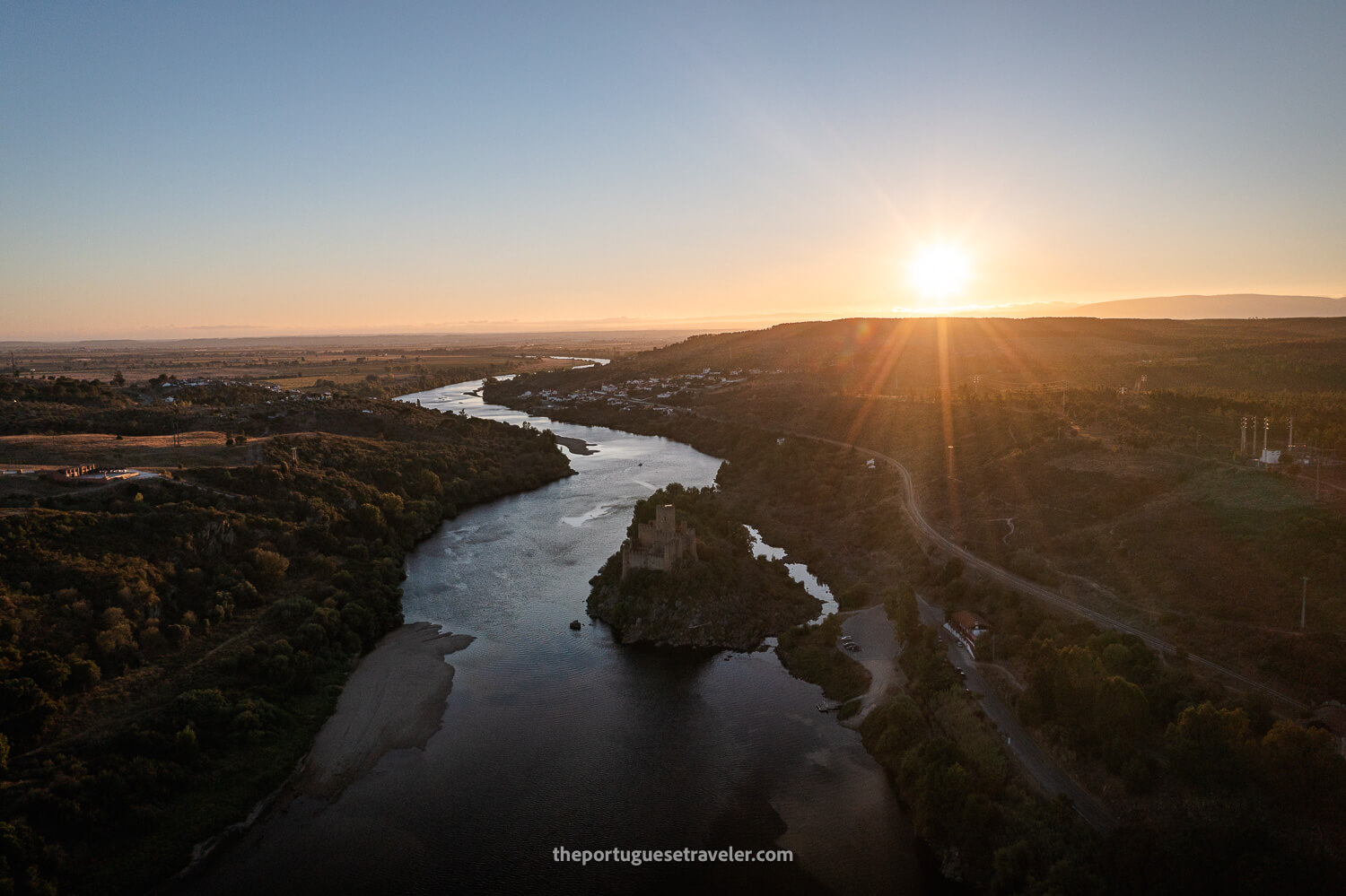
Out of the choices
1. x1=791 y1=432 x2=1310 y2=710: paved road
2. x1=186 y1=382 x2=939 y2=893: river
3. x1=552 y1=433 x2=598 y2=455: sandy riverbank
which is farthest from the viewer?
x1=552 y1=433 x2=598 y2=455: sandy riverbank

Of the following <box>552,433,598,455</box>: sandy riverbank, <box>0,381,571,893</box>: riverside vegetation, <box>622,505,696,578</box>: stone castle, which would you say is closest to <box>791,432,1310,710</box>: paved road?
<box>622,505,696,578</box>: stone castle

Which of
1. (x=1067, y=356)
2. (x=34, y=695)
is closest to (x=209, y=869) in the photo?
(x=34, y=695)

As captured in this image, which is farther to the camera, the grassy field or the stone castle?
the grassy field

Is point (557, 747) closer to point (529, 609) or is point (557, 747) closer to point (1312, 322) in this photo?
point (529, 609)

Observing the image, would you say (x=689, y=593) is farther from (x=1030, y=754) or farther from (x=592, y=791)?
(x=1030, y=754)

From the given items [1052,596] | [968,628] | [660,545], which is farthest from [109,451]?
[1052,596]

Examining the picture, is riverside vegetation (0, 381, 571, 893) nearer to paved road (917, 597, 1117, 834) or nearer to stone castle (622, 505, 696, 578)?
stone castle (622, 505, 696, 578)
